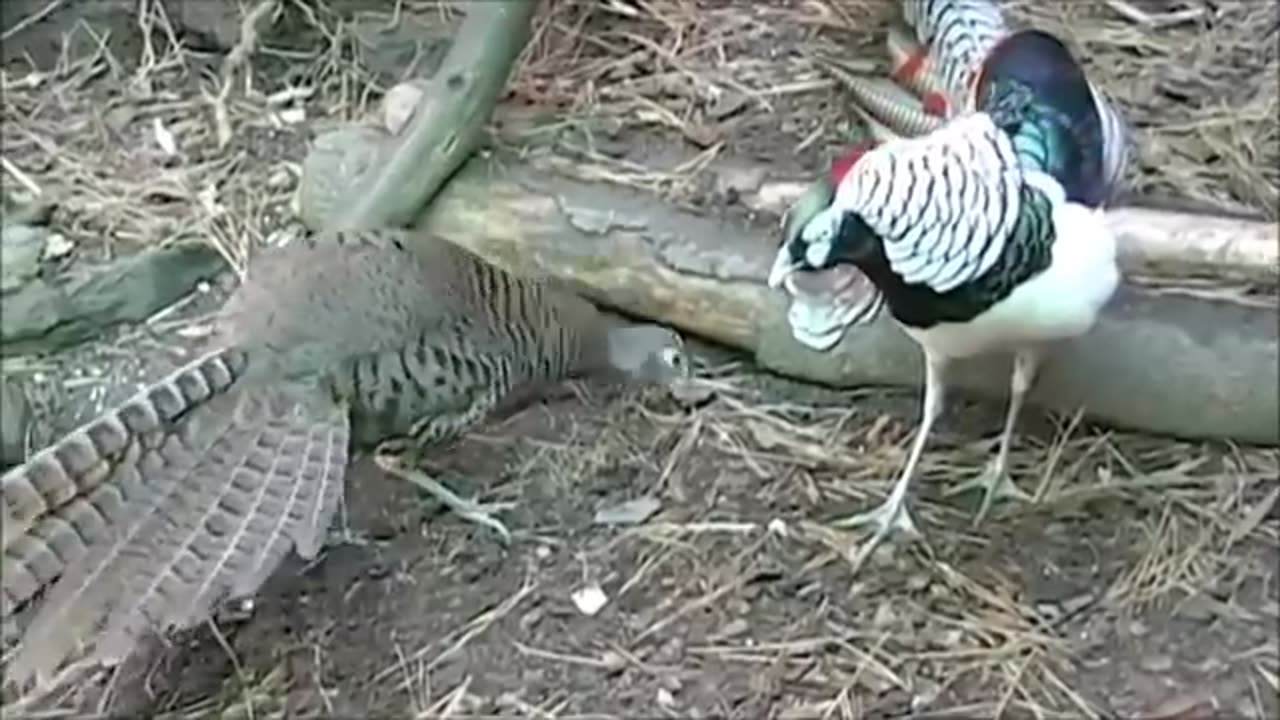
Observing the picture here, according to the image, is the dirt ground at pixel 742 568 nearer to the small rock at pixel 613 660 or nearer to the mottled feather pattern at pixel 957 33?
the small rock at pixel 613 660

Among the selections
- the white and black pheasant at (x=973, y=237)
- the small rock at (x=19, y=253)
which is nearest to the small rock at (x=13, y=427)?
the small rock at (x=19, y=253)

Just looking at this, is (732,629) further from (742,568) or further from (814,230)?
(814,230)

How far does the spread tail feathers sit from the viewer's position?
60.9 inches

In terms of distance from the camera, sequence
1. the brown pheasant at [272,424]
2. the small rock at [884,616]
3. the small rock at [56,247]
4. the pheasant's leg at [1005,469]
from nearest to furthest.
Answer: the brown pheasant at [272,424] < the small rock at [884,616] < the pheasant's leg at [1005,469] < the small rock at [56,247]

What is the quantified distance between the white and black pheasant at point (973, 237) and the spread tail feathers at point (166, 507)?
1.65ft

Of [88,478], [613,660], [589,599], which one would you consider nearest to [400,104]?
[589,599]

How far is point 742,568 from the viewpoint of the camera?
2.33 meters

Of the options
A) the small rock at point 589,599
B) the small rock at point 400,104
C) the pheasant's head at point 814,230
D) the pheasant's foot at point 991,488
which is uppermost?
the pheasant's head at point 814,230

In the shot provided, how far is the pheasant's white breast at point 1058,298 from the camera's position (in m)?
2.14

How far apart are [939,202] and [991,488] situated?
0.51m

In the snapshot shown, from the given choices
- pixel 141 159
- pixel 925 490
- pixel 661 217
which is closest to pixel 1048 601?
pixel 925 490

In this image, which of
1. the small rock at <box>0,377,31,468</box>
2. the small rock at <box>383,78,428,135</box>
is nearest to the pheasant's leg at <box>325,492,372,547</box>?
the small rock at <box>0,377,31,468</box>

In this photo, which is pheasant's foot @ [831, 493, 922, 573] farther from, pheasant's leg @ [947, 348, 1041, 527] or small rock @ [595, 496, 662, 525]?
small rock @ [595, 496, 662, 525]

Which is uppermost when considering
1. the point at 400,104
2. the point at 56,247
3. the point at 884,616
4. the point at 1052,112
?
the point at 1052,112
